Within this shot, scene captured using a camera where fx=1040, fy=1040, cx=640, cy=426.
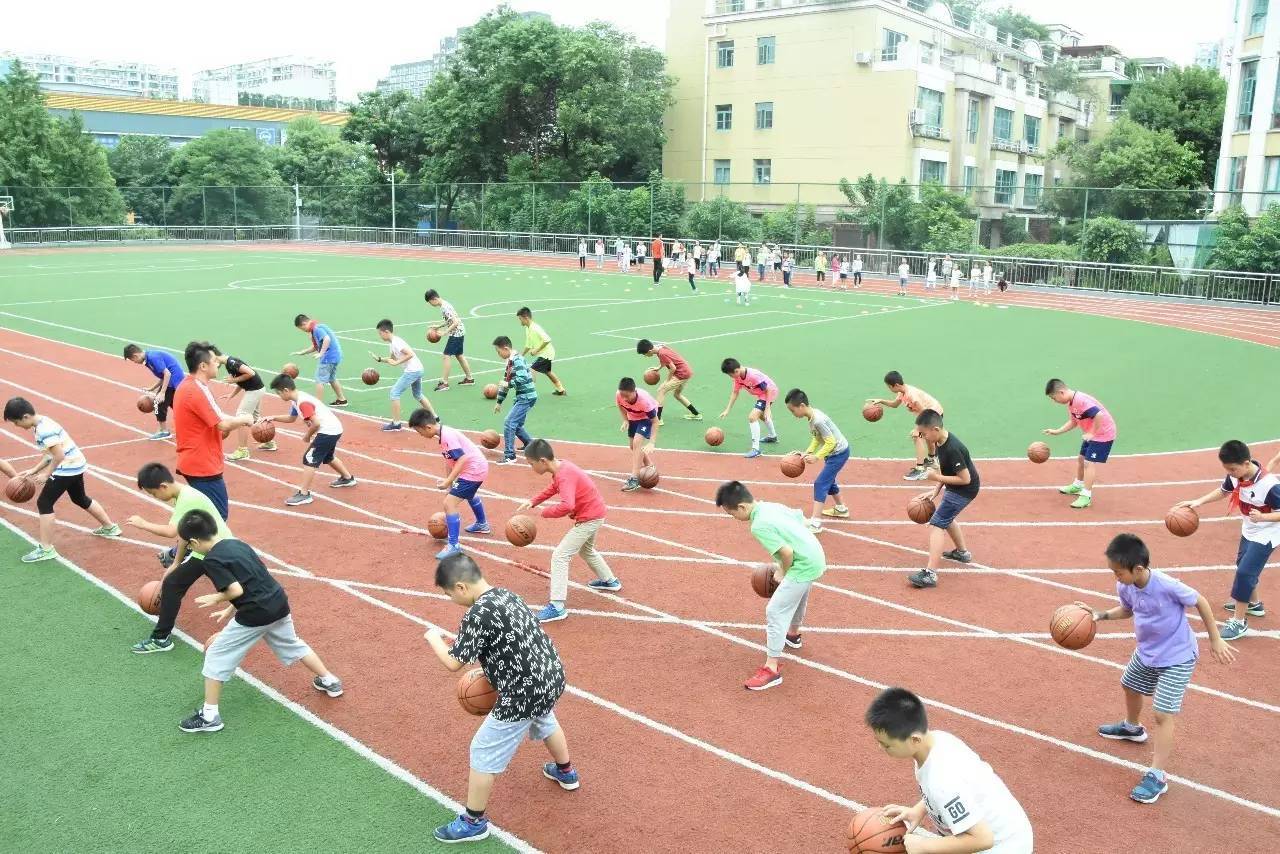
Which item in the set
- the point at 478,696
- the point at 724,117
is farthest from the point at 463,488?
the point at 724,117

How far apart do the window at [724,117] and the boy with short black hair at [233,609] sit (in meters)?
53.6

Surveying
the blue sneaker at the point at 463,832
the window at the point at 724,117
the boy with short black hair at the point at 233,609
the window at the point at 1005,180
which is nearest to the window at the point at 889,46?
the window at the point at 724,117

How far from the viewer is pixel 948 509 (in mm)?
10250

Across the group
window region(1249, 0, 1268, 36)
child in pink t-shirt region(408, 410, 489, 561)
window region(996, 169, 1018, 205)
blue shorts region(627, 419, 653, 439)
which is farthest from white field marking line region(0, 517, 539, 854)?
window region(996, 169, 1018, 205)

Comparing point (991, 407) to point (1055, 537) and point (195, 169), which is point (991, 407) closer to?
point (1055, 537)

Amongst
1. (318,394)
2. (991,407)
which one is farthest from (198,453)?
(991,407)

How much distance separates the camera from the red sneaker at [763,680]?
26.3 feet

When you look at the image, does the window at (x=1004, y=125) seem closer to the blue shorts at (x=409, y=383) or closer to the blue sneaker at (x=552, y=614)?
the blue shorts at (x=409, y=383)

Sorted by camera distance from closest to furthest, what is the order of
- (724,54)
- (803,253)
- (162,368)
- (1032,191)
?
(162,368) → (803,253) → (1032,191) → (724,54)

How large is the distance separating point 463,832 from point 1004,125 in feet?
209

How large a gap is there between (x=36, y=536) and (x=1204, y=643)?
11.7 metres

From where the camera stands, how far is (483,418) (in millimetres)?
16984

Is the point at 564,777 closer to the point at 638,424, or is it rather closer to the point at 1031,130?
the point at 638,424

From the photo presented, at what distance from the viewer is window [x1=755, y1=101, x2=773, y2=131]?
55469 millimetres
